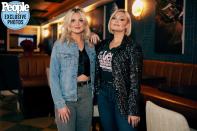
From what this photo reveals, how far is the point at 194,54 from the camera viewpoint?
3.93 meters

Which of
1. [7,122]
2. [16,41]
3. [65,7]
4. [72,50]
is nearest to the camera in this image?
[72,50]

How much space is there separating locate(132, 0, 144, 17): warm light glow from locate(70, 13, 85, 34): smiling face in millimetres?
3797

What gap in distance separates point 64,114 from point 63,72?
0.31 m

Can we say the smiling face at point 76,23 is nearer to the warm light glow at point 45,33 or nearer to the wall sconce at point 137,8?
the wall sconce at point 137,8

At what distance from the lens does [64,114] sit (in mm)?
1842

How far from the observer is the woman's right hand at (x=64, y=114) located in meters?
1.84

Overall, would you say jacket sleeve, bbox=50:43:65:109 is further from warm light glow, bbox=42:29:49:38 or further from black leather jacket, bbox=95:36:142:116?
warm light glow, bbox=42:29:49:38

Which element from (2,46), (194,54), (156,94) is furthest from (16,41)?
(156,94)

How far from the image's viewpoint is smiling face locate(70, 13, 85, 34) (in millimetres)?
1876

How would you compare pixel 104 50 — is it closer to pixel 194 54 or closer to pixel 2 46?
pixel 194 54

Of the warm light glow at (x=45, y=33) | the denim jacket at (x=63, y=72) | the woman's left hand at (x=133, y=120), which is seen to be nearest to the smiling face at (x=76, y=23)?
the denim jacket at (x=63, y=72)

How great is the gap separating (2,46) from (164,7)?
10280 millimetres

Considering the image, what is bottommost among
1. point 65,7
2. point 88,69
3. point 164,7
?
point 88,69

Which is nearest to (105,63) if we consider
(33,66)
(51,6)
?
(33,66)
